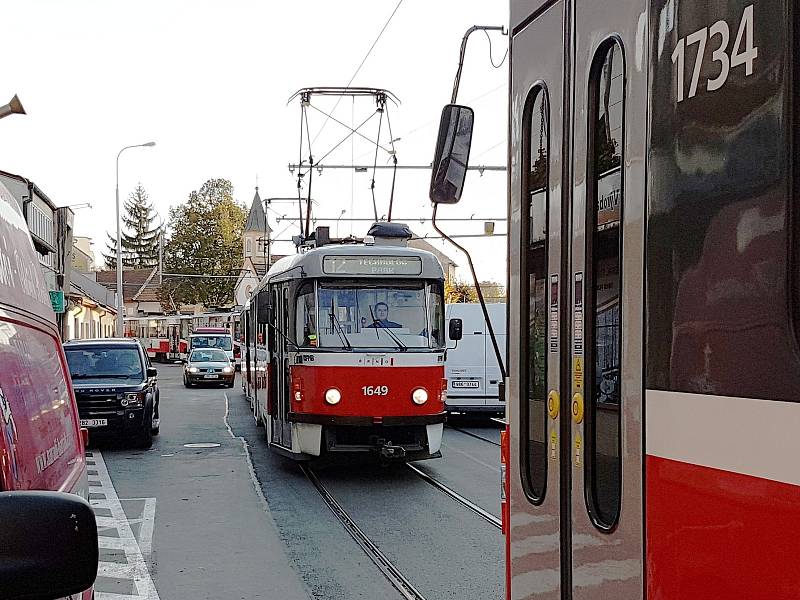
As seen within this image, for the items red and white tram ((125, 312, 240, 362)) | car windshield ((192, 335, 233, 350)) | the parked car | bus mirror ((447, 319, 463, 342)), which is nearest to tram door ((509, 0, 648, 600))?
bus mirror ((447, 319, 463, 342))

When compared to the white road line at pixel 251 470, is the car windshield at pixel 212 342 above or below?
above

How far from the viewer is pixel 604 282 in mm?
3049

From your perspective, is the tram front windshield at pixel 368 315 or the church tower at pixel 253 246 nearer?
the tram front windshield at pixel 368 315

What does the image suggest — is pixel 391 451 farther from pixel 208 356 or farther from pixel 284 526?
pixel 208 356

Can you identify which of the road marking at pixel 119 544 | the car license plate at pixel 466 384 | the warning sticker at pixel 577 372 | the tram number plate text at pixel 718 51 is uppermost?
the tram number plate text at pixel 718 51

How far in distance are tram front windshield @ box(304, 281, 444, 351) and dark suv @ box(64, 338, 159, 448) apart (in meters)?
5.47

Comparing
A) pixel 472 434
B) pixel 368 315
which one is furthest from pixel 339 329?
pixel 472 434

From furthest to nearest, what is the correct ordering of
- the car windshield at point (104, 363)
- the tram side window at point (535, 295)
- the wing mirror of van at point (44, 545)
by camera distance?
the car windshield at point (104, 363)
the tram side window at point (535, 295)
the wing mirror of van at point (44, 545)

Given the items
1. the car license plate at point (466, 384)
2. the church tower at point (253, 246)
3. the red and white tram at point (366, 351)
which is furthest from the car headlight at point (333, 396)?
the church tower at point (253, 246)

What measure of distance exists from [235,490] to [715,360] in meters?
11.6

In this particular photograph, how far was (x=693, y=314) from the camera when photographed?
94.7 inches

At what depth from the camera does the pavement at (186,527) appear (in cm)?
835

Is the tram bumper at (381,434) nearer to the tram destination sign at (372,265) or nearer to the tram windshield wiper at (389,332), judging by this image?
the tram windshield wiper at (389,332)

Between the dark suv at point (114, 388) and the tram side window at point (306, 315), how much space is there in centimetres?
545
